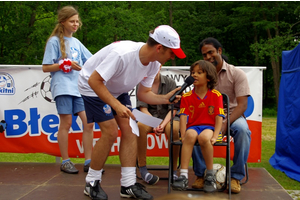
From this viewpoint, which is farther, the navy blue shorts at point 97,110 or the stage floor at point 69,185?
the stage floor at point 69,185

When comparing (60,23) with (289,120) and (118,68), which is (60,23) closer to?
(118,68)

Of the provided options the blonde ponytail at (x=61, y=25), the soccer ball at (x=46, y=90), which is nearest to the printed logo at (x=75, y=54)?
the blonde ponytail at (x=61, y=25)

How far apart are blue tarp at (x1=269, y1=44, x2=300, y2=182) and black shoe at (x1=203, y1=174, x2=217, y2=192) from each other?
1.82 metres

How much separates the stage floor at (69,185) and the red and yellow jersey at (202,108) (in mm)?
713

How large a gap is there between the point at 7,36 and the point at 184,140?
71.3 ft

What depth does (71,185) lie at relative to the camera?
3680mm

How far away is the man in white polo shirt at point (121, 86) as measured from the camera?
9.43 feet

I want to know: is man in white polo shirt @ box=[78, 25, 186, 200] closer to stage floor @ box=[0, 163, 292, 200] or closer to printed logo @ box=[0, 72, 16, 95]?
stage floor @ box=[0, 163, 292, 200]

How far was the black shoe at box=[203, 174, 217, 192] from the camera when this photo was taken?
10.5 feet

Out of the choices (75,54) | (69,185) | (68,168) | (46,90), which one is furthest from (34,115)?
(69,185)

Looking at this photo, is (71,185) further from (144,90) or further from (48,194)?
(144,90)

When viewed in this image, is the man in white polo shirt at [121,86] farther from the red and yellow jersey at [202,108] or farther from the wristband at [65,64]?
the wristband at [65,64]

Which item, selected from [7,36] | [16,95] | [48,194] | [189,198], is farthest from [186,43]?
[189,198]

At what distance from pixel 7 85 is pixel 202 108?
10.3ft
